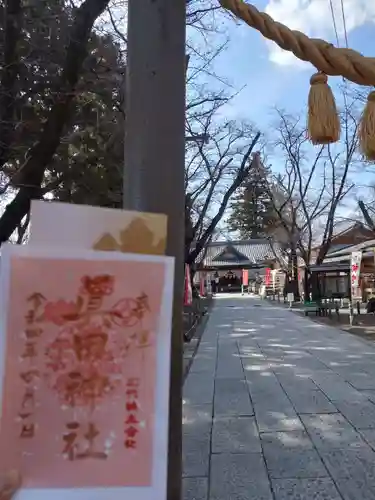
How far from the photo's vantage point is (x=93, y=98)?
7.80 m

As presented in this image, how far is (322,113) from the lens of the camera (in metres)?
2.12

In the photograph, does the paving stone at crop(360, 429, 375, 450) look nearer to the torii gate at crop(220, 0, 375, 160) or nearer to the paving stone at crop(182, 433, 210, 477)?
the paving stone at crop(182, 433, 210, 477)

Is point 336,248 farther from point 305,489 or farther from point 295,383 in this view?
point 305,489

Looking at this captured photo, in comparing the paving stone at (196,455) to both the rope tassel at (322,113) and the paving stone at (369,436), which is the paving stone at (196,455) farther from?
the rope tassel at (322,113)

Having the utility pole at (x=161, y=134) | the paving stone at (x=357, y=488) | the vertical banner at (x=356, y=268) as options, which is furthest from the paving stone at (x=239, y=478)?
the vertical banner at (x=356, y=268)

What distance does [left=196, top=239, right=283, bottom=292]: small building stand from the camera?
54750 millimetres

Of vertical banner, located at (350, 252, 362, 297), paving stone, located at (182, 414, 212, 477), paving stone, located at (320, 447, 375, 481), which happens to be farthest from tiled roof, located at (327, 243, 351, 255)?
paving stone, located at (320, 447, 375, 481)

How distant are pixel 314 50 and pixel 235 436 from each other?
3.95 m

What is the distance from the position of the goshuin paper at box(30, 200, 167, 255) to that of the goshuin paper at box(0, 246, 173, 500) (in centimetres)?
3

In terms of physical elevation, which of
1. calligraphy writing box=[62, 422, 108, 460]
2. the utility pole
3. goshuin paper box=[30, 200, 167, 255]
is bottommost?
calligraphy writing box=[62, 422, 108, 460]

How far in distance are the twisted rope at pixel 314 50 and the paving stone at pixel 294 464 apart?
3.08 meters

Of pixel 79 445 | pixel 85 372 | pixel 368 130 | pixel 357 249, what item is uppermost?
pixel 357 249

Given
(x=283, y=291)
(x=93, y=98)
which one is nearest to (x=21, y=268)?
(x=93, y=98)

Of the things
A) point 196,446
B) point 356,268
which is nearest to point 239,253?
point 356,268
